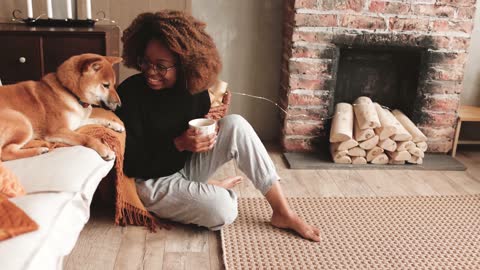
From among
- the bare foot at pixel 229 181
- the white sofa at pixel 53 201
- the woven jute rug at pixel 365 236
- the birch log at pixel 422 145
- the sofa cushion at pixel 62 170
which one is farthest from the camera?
the birch log at pixel 422 145

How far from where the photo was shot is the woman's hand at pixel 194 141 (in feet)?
5.60

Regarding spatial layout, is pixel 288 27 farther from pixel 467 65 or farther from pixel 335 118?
pixel 467 65

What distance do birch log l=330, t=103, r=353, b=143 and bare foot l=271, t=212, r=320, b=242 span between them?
85 cm

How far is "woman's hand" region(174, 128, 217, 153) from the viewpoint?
5.60 feet

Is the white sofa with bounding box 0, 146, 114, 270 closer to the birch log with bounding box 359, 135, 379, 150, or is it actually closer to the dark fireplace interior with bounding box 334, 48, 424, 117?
the birch log with bounding box 359, 135, 379, 150

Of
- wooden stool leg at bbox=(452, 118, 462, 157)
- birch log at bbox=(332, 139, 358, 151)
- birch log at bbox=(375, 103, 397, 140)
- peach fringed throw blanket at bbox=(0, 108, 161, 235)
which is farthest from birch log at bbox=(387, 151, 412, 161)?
peach fringed throw blanket at bbox=(0, 108, 161, 235)

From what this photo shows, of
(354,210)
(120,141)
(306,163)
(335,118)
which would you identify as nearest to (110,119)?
(120,141)

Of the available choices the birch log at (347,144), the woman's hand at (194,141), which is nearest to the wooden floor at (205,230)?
the birch log at (347,144)

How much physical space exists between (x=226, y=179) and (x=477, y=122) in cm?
184

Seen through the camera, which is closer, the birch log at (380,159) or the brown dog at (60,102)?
the brown dog at (60,102)

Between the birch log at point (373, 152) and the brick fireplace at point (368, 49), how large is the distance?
30 centimetres

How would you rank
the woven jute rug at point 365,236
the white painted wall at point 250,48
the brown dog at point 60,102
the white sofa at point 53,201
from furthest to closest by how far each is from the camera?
1. the white painted wall at point 250,48
2. the woven jute rug at point 365,236
3. the brown dog at point 60,102
4. the white sofa at point 53,201

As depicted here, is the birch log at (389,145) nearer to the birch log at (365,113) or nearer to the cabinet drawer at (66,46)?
the birch log at (365,113)

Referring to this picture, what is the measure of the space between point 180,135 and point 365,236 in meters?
0.83
